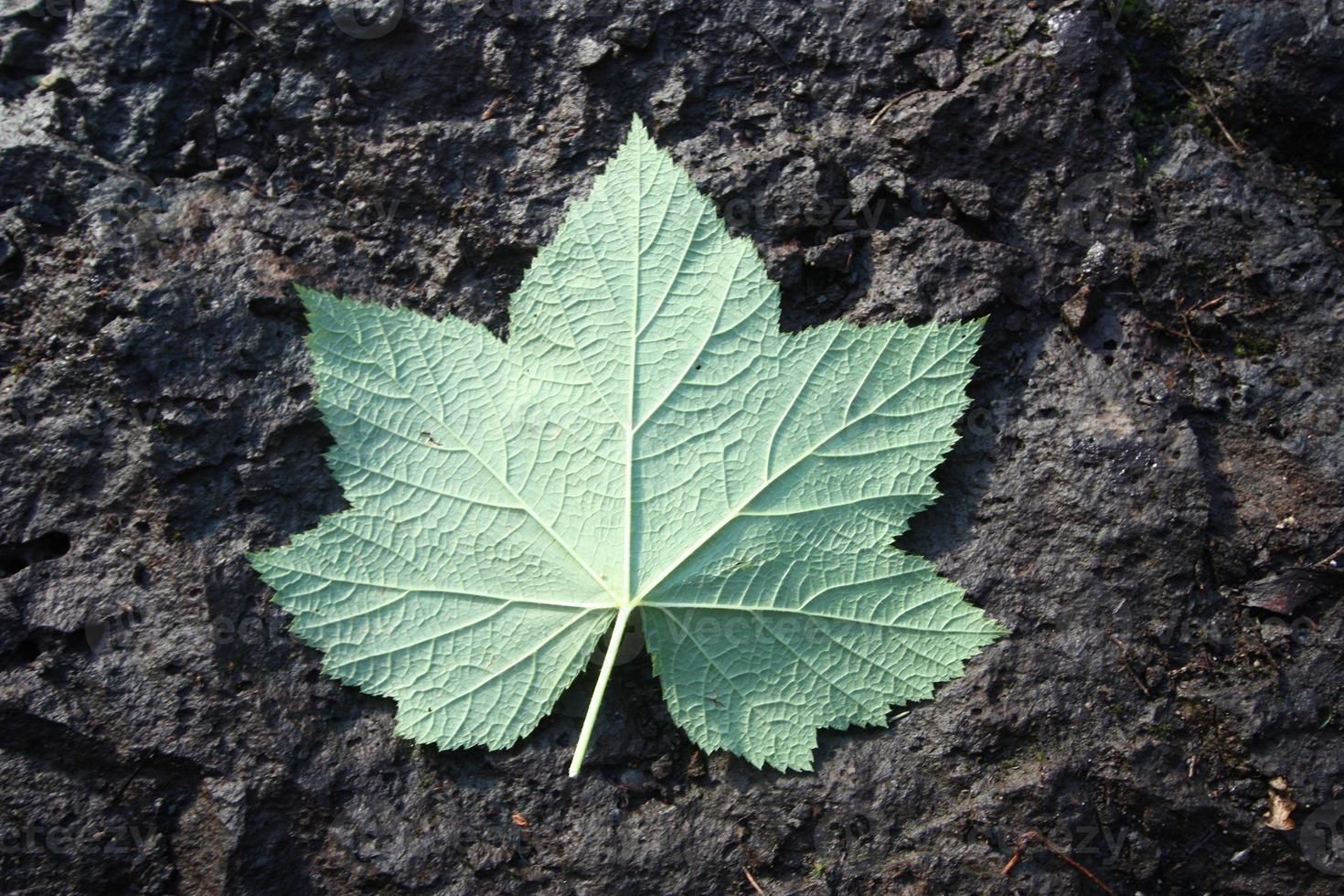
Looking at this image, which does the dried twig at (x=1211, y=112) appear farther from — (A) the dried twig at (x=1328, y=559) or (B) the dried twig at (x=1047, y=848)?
(B) the dried twig at (x=1047, y=848)

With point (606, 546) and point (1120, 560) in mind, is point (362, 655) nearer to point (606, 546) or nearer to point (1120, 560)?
point (606, 546)

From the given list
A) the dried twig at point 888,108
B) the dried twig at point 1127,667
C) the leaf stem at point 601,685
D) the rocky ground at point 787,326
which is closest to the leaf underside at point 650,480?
the leaf stem at point 601,685

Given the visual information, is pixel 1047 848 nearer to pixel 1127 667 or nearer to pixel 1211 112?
pixel 1127 667

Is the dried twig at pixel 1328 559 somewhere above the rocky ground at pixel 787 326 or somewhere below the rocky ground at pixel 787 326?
below

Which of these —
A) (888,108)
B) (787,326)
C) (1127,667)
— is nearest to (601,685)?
(787,326)

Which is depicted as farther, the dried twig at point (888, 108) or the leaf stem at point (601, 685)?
the dried twig at point (888, 108)

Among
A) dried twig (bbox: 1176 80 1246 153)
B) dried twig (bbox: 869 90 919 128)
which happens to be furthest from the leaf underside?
dried twig (bbox: 1176 80 1246 153)

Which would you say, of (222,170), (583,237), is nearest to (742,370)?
(583,237)
